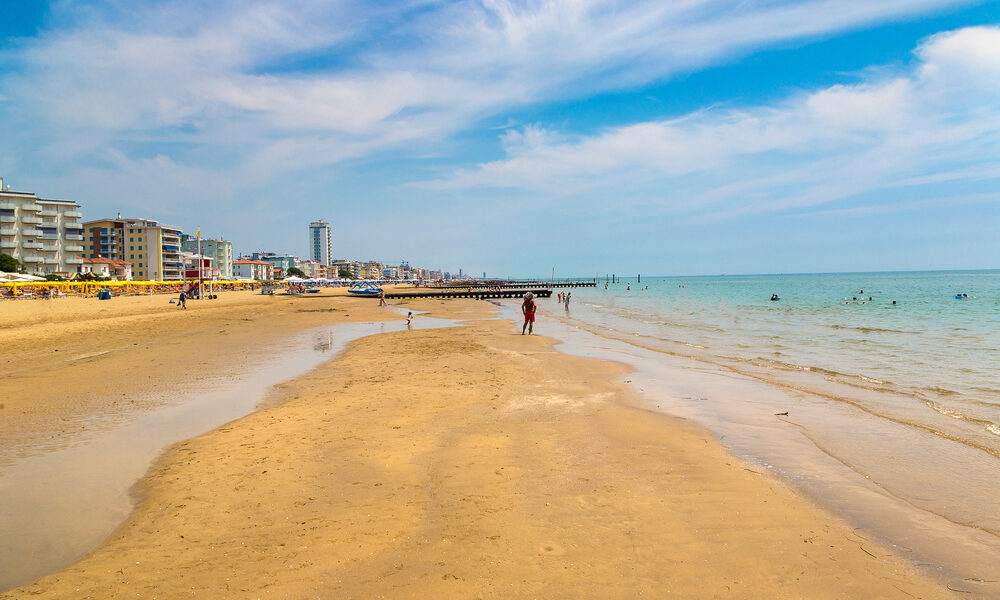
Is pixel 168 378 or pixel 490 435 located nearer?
pixel 490 435

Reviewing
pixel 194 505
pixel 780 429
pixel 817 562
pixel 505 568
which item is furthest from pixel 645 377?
pixel 194 505

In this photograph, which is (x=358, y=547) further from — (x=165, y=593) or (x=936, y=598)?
(x=936, y=598)

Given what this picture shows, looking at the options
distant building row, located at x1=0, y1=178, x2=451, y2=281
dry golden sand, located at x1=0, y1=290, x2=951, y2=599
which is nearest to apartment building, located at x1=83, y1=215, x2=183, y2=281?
distant building row, located at x1=0, y1=178, x2=451, y2=281

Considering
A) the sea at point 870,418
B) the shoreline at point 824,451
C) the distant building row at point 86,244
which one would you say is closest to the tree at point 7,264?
the distant building row at point 86,244

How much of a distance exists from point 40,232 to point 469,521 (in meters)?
101

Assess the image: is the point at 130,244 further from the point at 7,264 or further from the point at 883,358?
the point at 883,358

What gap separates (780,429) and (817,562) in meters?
4.59

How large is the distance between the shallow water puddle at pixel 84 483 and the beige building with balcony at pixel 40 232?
271 feet

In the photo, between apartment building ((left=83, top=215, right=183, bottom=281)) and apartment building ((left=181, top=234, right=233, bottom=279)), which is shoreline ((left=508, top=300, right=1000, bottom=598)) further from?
apartment building ((left=181, top=234, right=233, bottom=279))

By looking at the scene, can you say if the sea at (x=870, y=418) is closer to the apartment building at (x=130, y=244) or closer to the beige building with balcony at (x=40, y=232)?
the beige building with balcony at (x=40, y=232)

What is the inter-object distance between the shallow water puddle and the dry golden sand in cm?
28

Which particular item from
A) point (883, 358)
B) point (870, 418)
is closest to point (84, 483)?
point (870, 418)

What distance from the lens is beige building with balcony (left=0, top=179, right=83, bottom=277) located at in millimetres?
72062

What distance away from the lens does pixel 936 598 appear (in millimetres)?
3680
